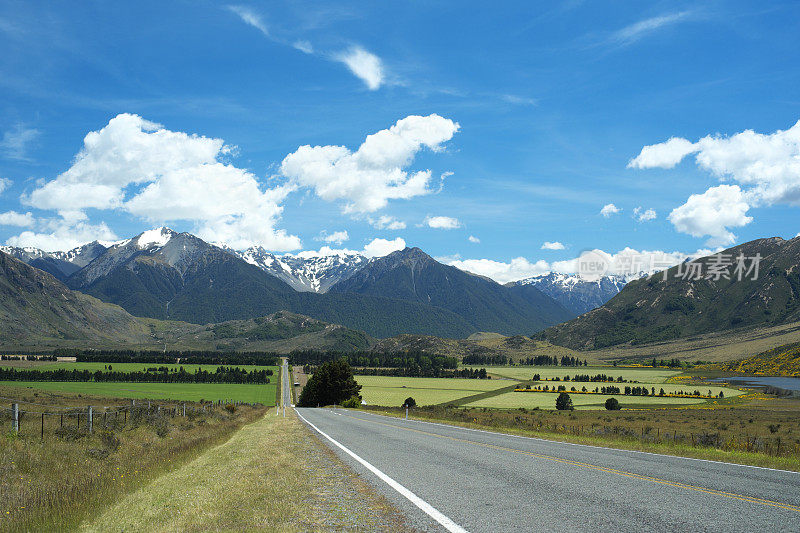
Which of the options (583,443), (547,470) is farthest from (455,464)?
(583,443)

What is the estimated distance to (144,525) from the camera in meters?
10.0

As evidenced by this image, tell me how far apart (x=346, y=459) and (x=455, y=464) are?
384cm

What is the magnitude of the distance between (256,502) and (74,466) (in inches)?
488

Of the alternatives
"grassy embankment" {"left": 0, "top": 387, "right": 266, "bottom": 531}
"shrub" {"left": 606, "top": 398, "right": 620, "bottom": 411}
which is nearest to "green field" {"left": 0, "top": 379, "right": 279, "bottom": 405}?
"shrub" {"left": 606, "top": 398, "right": 620, "bottom": 411}

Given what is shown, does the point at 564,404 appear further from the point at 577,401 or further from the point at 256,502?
the point at 256,502

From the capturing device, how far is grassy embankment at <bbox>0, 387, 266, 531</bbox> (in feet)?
39.0

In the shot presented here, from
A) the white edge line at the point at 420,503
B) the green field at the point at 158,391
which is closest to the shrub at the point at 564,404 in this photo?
the green field at the point at 158,391

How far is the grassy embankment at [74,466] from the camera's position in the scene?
11.9 meters

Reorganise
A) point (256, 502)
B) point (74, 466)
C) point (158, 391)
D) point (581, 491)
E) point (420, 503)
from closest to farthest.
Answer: point (420, 503) → point (256, 502) → point (581, 491) → point (74, 466) → point (158, 391)

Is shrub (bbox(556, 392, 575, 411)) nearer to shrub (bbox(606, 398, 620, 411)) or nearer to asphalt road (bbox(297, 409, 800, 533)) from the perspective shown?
shrub (bbox(606, 398, 620, 411))

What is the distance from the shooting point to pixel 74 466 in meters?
19.3

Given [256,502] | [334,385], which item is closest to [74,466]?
[256,502]

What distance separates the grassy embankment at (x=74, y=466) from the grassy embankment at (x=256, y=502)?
0.94 meters

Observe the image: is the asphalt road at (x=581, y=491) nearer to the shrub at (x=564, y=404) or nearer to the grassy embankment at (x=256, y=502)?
the grassy embankment at (x=256, y=502)
